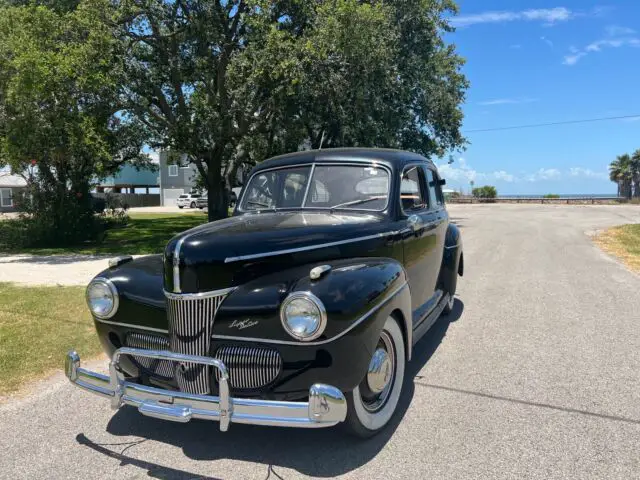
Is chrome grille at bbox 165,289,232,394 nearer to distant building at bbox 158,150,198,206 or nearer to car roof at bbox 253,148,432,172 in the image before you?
car roof at bbox 253,148,432,172

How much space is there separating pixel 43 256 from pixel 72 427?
1092cm

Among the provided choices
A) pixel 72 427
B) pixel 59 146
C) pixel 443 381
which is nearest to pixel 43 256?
pixel 59 146

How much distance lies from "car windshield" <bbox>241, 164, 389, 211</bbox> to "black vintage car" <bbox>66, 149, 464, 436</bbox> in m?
0.09

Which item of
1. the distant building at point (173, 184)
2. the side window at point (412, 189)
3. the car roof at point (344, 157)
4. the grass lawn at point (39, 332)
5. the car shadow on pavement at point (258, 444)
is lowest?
the car shadow on pavement at point (258, 444)

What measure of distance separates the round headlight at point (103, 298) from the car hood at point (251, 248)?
52 centimetres

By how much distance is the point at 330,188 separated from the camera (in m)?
4.41

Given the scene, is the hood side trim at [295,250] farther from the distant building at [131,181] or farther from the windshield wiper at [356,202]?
the distant building at [131,181]

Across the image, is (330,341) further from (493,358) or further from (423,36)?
(423,36)

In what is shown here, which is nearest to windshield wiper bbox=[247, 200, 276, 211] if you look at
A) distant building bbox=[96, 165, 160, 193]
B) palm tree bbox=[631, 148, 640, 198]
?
distant building bbox=[96, 165, 160, 193]

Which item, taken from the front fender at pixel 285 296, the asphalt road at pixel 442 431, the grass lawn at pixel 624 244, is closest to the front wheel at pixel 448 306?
the asphalt road at pixel 442 431

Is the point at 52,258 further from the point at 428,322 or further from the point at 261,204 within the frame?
the point at 428,322

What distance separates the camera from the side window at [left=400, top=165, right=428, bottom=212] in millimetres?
4570

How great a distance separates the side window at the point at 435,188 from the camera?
5.58 meters

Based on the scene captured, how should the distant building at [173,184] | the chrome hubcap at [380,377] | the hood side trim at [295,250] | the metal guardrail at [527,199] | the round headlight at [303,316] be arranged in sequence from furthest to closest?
the distant building at [173,184], the metal guardrail at [527,199], the chrome hubcap at [380,377], the hood side trim at [295,250], the round headlight at [303,316]
